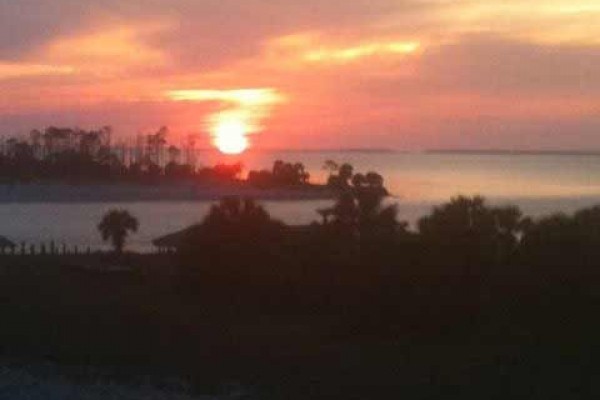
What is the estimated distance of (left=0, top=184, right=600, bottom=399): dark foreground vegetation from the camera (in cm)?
3056

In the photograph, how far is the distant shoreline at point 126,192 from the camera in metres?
180

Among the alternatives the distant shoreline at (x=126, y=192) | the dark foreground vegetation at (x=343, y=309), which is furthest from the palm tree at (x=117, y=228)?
the distant shoreline at (x=126, y=192)

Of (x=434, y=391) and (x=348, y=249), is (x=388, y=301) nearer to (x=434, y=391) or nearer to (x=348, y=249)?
(x=348, y=249)

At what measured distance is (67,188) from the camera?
19400cm

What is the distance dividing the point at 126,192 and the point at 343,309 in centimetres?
15040

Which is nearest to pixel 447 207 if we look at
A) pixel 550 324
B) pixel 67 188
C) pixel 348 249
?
pixel 348 249

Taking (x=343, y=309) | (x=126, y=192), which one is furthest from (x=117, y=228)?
(x=126, y=192)

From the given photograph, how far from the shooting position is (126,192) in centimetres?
19112

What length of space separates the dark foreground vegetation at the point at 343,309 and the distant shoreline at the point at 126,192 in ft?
402

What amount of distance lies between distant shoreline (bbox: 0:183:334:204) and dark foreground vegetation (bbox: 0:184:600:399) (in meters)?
123

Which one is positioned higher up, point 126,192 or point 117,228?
point 126,192

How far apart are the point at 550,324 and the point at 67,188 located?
161 metres

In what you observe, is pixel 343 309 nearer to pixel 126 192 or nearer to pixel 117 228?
pixel 117 228

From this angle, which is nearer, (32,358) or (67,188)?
(32,358)
